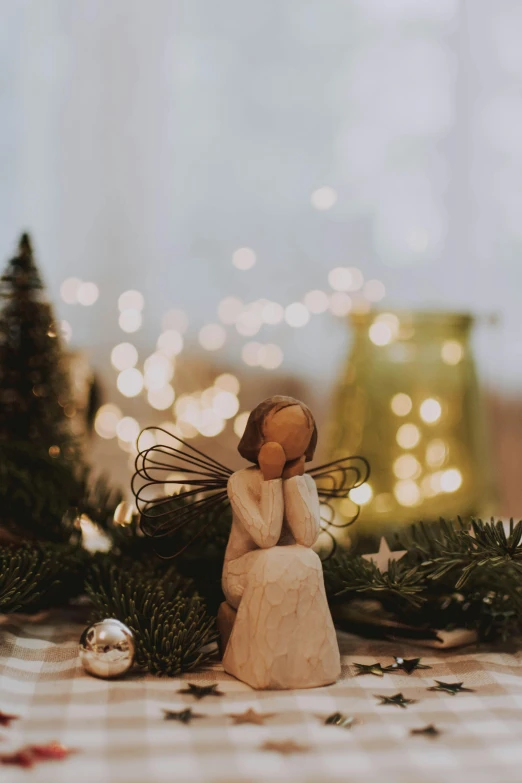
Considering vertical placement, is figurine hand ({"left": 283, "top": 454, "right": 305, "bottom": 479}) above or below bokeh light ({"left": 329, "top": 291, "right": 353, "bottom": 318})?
below

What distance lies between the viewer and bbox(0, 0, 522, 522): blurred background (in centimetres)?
139

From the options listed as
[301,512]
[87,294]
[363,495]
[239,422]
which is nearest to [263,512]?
[301,512]

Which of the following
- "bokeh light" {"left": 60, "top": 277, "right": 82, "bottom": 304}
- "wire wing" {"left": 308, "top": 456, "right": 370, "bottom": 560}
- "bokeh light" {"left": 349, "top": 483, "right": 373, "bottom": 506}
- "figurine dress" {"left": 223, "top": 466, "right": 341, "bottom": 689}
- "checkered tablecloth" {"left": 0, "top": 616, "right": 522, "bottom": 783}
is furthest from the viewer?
"bokeh light" {"left": 60, "top": 277, "right": 82, "bottom": 304}

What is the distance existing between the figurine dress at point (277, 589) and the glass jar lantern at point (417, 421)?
2.35 ft

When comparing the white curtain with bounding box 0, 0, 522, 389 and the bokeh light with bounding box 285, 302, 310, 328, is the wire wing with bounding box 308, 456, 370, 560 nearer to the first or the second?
the bokeh light with bounding box 285, 302, 310, 328

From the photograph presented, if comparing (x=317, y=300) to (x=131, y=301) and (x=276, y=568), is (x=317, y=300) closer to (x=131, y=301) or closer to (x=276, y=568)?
(x=131, y=301)

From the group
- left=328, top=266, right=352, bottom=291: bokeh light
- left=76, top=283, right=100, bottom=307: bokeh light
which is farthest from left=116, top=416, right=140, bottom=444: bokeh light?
left=328, top=266, right=352, bottom=291: bokeh light

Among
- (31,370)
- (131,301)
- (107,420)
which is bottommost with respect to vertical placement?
(107,420)

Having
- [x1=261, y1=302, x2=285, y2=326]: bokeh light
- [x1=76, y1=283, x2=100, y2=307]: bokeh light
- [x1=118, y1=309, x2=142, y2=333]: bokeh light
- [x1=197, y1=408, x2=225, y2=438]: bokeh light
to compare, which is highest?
[x1=76, y1=283, x2=100, y2=307]: bokeh light

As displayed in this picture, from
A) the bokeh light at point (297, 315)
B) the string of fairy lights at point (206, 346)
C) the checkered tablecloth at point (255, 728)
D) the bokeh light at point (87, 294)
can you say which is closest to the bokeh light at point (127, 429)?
the string of fairy lights at point (206, 346)

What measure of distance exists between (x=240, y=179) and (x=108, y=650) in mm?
1090

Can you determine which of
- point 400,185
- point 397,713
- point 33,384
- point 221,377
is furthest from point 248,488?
point 400,185

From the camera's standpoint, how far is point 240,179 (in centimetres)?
144

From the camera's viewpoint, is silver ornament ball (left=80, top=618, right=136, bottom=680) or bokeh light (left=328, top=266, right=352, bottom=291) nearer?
silver ornament ball (left=80, top=618, right=136, bottom=680)
